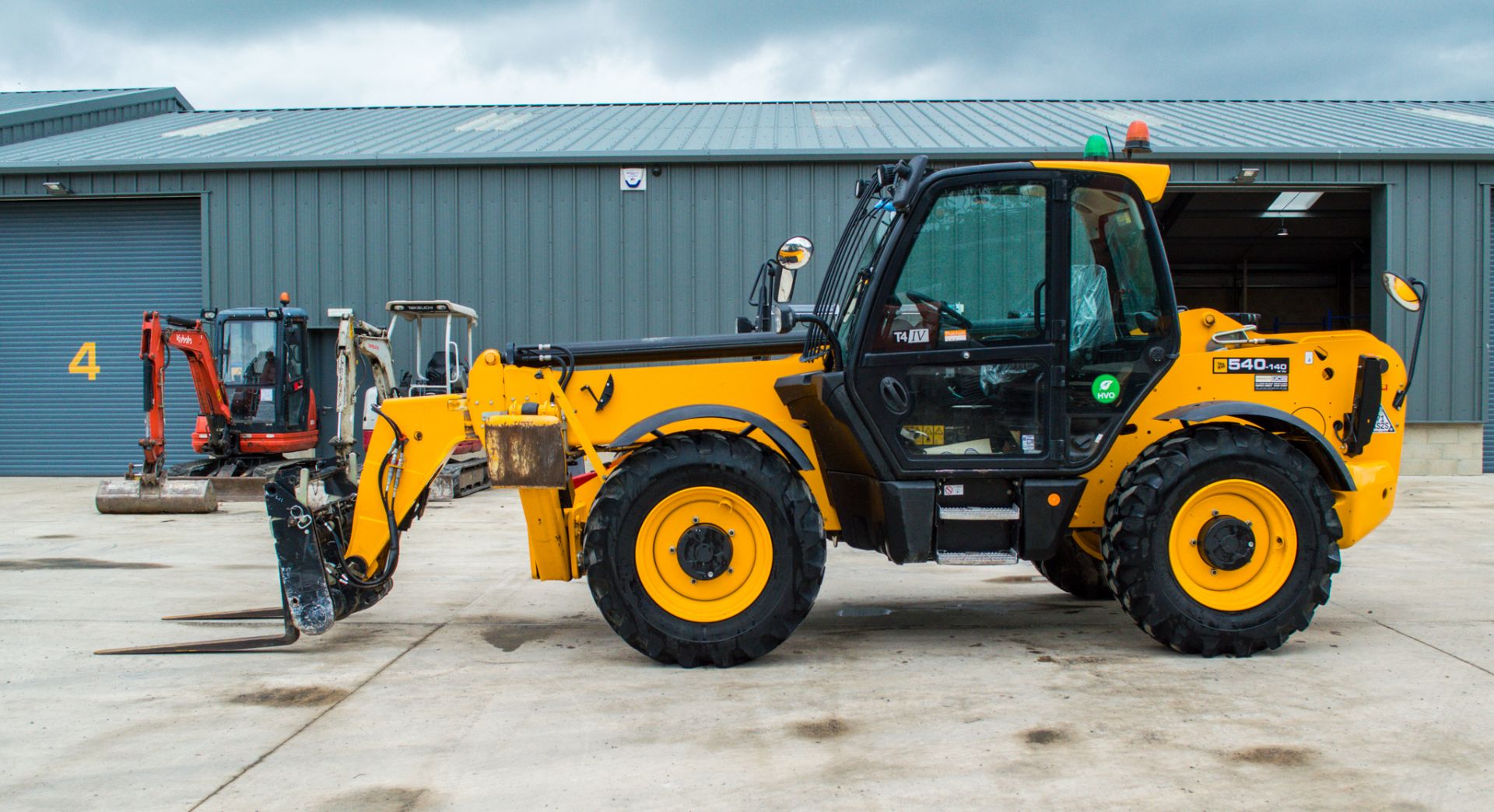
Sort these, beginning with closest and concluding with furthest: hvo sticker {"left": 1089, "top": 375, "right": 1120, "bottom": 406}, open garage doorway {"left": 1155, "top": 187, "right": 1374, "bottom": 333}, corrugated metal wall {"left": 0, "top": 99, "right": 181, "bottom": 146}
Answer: hvo sticker {"left": 1089, "top": 375, "right": 1120, "bottom": 406}, corrugated metal wall {"left": 0, "top": 99, "right": 181, "bottom": 146}, open garage doorway {"left": 1155, "top": 187, "right": 1374, "bottom": 333}

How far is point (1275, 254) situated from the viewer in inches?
1049

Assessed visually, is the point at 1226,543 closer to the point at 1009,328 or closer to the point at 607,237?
the point at 1009,328

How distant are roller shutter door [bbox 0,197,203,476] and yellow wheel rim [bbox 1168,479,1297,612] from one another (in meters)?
16.5

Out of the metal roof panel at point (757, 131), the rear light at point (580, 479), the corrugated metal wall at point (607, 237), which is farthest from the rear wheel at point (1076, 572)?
the metal roof panel at point (757, 131)

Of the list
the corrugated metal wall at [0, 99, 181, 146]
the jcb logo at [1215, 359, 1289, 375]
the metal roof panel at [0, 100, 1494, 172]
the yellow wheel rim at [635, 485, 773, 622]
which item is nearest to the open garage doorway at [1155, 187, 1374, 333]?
the metal roof panel at [0, 100, 1494, 172]

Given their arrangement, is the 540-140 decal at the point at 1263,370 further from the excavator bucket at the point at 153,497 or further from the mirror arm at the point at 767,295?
the excavator bucket at the point at 153,497

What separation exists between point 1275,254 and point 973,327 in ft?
82.0

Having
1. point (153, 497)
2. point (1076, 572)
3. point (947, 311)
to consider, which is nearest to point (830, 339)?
point (947, 311)

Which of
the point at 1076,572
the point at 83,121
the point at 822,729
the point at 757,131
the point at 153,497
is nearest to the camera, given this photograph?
the point at 822,729

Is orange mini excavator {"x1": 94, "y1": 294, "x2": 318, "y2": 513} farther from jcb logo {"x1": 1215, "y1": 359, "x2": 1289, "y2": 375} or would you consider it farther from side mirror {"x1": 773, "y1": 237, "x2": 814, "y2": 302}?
jcb logo {"x1": 1215, "y1": 359, "x2": 1289, "y2": 375}

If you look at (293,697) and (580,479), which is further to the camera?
(580,479)

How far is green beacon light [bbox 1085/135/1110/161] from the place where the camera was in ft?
17.7

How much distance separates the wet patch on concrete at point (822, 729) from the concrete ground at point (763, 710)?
32 millimetres

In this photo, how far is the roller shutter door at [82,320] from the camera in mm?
17219
